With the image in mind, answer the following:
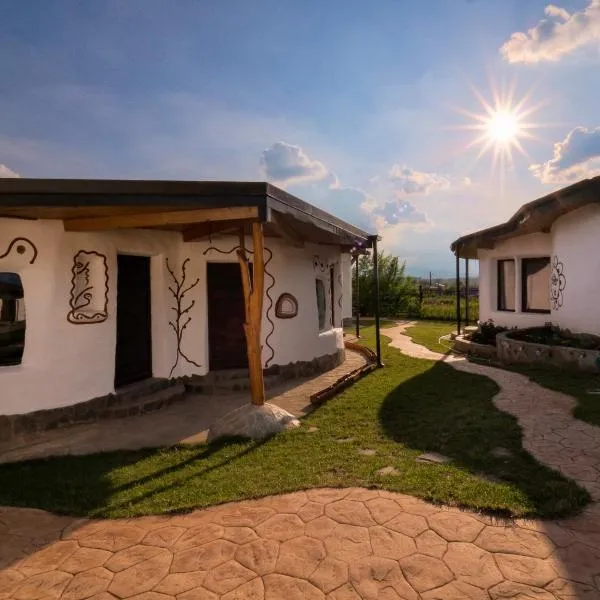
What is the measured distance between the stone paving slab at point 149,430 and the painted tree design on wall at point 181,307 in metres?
0.85

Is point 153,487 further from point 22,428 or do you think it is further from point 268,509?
point 22,428

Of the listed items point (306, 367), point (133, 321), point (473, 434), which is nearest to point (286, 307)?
point (306, 367)

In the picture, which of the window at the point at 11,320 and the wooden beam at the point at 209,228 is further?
the wooden beam at the point at 209,228

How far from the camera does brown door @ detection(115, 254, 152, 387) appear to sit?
22.8 feet

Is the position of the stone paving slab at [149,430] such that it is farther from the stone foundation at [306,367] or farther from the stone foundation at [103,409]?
the stone foundation at [306,367]

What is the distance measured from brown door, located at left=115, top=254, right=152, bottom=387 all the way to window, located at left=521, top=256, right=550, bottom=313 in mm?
9493

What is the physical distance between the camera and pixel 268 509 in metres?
3.42

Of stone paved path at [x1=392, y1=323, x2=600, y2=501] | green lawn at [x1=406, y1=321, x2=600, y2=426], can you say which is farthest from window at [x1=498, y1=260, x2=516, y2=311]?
stone paved path at [x1=392, y1=323, x2=600, y2=501]

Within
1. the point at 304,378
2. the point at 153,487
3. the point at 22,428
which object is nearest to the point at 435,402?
the point at 304,378

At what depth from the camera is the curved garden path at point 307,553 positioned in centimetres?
246

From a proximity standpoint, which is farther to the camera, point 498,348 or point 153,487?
point 498,348

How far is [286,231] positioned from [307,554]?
550 cm

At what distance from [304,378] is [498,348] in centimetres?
472

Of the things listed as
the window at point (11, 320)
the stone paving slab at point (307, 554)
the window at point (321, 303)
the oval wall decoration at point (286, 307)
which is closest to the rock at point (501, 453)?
the stone paving slab at point (307, 554)
